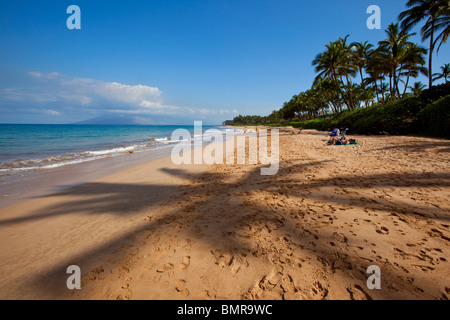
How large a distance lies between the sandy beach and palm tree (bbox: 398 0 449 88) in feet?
78.3

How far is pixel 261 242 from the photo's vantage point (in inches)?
104

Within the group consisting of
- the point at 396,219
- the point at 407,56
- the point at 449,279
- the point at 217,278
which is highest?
the point at 407,56

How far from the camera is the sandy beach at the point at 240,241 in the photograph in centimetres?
196

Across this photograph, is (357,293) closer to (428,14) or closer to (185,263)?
(185,263)

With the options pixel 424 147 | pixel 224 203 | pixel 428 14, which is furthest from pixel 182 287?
pixel 428 14

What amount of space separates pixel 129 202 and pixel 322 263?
4327 mm

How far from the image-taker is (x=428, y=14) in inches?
749

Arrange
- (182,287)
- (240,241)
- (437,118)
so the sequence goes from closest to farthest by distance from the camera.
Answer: (182,287)
(240,241)
(437,118)

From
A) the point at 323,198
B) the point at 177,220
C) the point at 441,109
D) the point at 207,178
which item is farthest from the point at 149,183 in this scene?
the point at 441,109

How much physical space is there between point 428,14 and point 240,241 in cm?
3220

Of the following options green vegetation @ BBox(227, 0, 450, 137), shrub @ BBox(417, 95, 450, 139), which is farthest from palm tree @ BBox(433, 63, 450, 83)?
shrub @ BBox(417, 95, 450, 139)

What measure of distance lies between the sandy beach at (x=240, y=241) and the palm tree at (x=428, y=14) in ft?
78.3

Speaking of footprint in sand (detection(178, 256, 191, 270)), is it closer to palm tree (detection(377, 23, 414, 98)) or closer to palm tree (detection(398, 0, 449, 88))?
palm tree (detection(398, 0, 449, 88))
